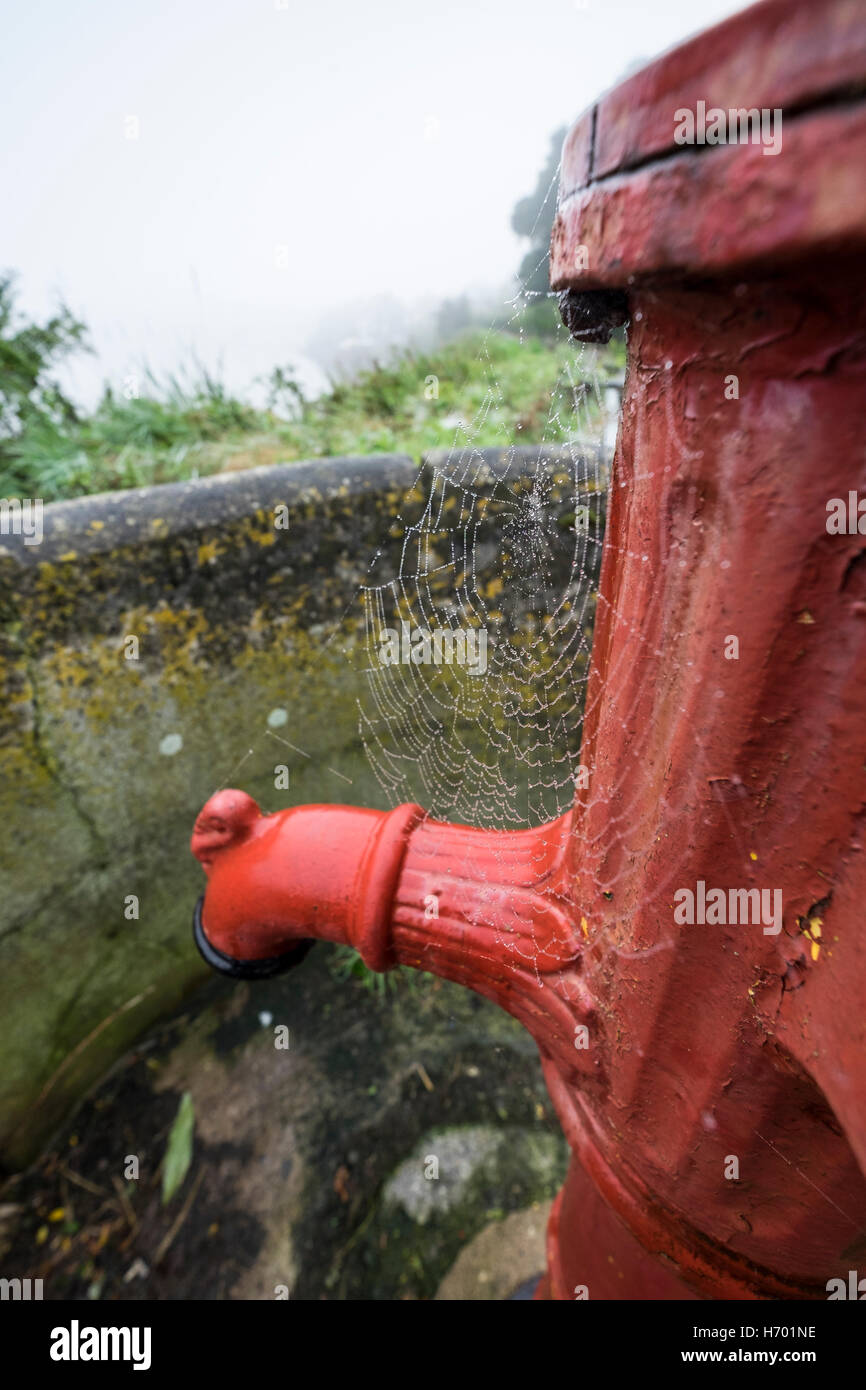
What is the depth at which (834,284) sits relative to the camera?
42cm

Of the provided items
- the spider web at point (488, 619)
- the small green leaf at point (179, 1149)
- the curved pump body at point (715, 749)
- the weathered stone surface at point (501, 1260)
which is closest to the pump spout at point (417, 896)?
the curved pump body at point (715, 749)

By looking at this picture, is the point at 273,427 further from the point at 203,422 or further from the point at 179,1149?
the point at 179,1149

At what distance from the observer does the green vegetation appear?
9.08 feet

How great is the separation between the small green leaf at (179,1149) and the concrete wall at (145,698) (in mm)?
415

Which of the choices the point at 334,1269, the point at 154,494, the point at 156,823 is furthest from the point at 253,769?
the point at 334,1269

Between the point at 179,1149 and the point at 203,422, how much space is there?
3.23 m

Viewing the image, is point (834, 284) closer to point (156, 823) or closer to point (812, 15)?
point (812, 15)

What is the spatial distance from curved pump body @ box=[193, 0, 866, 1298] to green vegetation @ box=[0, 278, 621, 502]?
208 cm

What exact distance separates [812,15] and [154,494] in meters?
1.99

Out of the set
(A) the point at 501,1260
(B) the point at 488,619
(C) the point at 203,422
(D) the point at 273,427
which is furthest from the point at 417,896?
(C) the point at 203,422

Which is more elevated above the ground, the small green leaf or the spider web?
the spider web

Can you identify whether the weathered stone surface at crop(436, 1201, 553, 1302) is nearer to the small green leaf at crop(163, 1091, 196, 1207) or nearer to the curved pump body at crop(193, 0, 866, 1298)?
the small green leaf at crop(163, 1091, 196, 1207)

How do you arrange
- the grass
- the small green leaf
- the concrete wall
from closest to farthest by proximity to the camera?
1. the concrete wall
2. the small green leaf
3. the grass

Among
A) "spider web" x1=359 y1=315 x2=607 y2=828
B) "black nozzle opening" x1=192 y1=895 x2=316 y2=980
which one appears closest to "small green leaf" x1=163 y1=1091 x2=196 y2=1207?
"spider web" x1=359 y1=315 x2=607 y2=828
